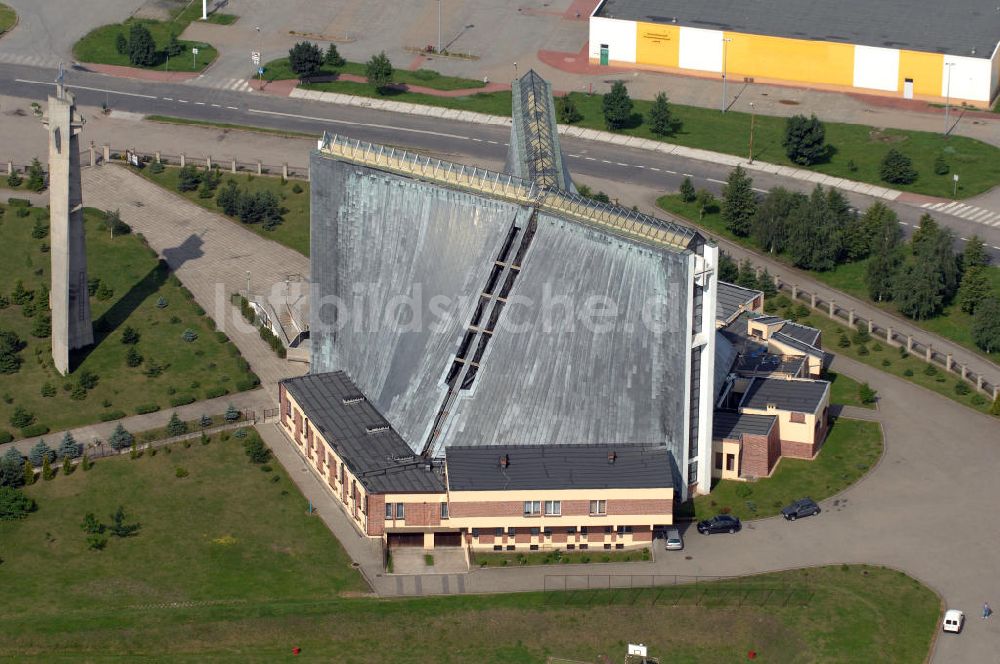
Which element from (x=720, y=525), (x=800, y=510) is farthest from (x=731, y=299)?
(x=720, y=525)

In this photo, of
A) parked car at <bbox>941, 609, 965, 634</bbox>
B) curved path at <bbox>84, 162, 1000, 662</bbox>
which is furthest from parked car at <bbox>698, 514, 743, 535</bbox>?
parked car at <bbox>941, 609, 965, 634</bbox>

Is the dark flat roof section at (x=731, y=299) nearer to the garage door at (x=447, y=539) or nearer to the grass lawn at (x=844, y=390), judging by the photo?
the grass lawn at (x=844, y=390)

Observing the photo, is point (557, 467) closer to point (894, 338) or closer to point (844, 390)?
point (844, 390)

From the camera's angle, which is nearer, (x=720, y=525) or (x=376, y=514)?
(x=376, y=514)

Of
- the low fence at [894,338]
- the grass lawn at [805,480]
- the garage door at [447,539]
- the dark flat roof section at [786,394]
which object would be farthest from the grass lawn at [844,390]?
the garage door at [447,539]

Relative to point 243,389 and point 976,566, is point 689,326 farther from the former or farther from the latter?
point 243,389

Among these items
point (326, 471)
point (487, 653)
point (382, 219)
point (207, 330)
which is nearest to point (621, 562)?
point (487, 653)
